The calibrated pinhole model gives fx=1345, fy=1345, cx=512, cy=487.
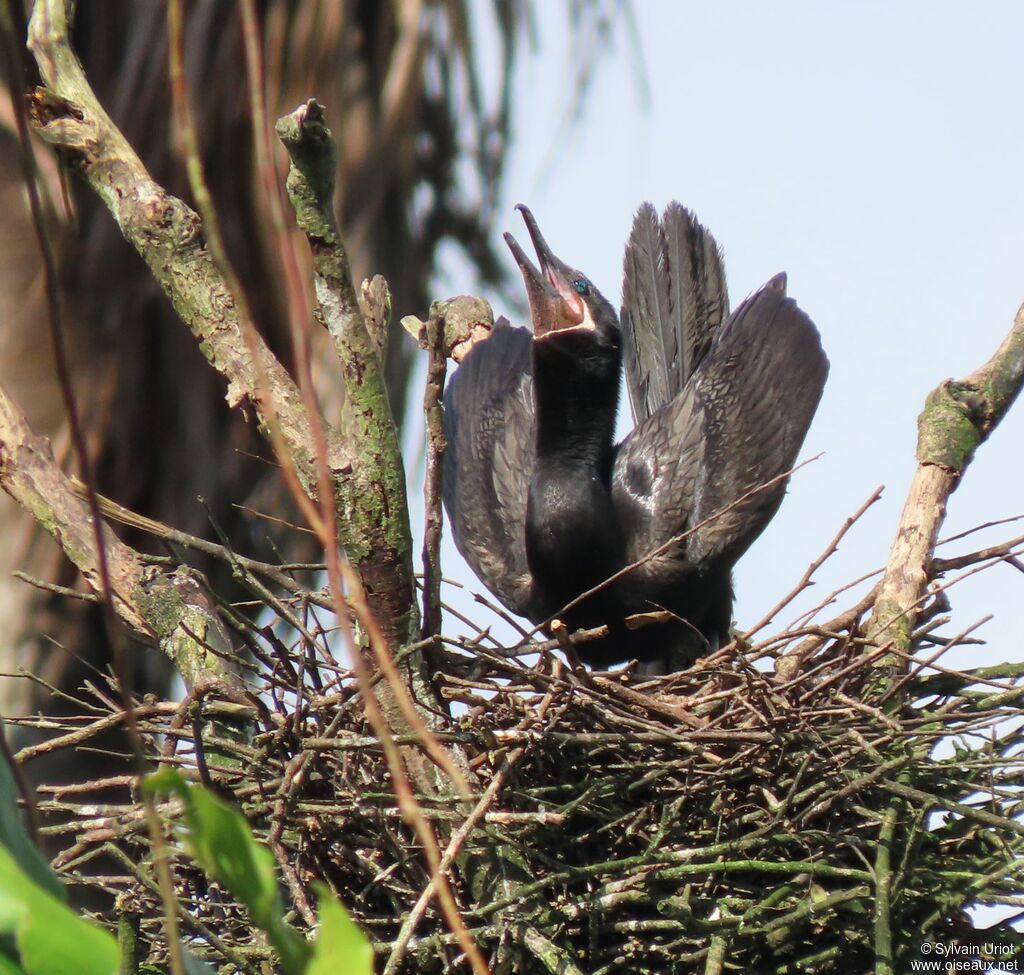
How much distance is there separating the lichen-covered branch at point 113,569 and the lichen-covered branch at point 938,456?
5.75 feet

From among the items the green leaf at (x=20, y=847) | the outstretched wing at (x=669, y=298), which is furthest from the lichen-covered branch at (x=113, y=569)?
the outstretched wing at (x=669, y=298)

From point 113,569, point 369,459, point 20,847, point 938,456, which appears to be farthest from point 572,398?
point 20,847

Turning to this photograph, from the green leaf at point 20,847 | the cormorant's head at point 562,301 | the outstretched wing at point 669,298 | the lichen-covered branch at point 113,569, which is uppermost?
the outstretched wing at point 669,298

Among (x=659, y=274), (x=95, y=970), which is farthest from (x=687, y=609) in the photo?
(x=95, y=970)

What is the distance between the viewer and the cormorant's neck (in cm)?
466

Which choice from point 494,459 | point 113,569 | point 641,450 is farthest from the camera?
point 494,459

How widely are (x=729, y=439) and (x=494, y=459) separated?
1002 mm

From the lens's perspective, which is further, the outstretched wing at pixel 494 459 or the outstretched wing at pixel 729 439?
the outstretched wing at pixel 494 459

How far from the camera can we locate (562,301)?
4.73 meters

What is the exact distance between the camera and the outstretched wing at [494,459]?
4836mm

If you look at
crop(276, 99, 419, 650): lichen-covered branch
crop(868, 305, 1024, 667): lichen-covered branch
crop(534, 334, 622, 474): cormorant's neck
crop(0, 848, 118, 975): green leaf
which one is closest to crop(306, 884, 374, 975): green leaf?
crop(0, 848, 118, 975): green leaf

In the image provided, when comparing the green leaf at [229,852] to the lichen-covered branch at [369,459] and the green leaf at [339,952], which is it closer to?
the green leaf at [339,952]

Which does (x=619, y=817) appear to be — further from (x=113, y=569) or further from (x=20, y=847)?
(x=20, y=847)

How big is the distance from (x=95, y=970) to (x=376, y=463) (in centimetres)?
184
